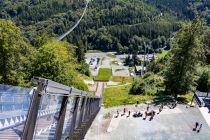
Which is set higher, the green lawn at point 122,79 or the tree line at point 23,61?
the tree line at point 23,61

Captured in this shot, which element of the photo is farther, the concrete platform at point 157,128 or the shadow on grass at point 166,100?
the shadow on grass at point 166,100

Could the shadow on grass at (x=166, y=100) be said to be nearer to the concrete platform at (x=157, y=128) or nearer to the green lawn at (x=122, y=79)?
the concrete platform at (x=157, y=128)

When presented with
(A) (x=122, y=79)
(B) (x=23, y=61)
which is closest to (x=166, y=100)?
(B) (x=23, y=61)

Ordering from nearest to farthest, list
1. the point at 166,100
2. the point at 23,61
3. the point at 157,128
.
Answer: the point at 157,128 → the point at 23,61 → the point at 166,100

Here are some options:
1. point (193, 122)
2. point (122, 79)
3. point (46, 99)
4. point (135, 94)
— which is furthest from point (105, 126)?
point (122, 79)

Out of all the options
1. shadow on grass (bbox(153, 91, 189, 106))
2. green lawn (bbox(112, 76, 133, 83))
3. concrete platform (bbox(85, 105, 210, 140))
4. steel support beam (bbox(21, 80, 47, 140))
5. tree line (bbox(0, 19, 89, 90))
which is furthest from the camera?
green lawn (bbox(112, 76, 133, 83))

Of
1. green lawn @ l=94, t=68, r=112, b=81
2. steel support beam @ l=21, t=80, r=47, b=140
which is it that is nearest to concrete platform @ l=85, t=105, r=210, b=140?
steel support beam @ l=21, t=80, r=47, b=140

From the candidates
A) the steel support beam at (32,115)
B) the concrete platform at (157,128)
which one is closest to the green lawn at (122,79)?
the concrete platform at (157,128)

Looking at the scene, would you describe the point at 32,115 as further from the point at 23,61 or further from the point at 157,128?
the point at 23,61

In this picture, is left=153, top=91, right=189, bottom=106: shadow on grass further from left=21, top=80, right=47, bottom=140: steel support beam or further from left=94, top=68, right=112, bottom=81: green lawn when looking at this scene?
left=94, top=68, right=112, bottom=81: green lawn
